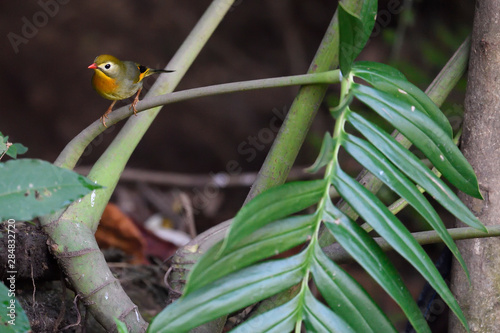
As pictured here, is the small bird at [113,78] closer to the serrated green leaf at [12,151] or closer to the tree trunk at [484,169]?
the serrated green leaf at [12,151]

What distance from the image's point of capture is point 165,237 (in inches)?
103

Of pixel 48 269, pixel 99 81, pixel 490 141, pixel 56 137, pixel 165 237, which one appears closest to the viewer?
pixel 490 141

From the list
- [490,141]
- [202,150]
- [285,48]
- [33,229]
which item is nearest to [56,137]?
[202,150]

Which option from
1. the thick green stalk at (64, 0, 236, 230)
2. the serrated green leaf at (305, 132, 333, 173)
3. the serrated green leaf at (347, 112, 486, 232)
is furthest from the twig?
the serrated green leaf at (305, 132, 333, 173)

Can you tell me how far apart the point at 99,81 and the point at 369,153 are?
0.99m

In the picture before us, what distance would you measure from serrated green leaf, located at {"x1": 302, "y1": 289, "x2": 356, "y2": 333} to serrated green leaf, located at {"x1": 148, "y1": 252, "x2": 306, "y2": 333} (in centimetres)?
4

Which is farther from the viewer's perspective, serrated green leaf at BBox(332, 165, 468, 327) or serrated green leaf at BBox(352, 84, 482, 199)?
serrated green leaf at BBox(352, 84, 482, 199)

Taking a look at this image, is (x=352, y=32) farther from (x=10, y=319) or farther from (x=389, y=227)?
(x=10, y=319)

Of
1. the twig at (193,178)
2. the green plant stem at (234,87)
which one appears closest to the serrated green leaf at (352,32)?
the green plant stem at (234,87)

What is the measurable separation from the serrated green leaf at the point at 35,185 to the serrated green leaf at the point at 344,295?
31 cm

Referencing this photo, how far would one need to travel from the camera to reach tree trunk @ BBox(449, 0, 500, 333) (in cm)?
112

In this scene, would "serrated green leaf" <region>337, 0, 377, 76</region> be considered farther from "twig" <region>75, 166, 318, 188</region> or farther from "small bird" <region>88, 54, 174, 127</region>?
"twig" <region>75, 166, 318, 188</region>

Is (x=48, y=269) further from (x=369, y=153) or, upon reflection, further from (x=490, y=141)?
(x=490, y=141)

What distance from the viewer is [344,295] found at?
2.49ft
